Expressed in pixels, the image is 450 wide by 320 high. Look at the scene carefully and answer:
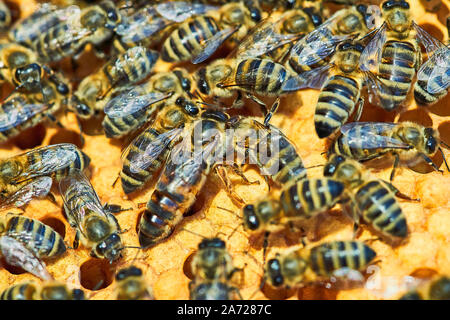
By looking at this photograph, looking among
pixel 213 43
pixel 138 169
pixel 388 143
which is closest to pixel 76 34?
pixel 213 43

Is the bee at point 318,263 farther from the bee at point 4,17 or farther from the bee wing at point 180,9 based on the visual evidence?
the bee at point 4,17

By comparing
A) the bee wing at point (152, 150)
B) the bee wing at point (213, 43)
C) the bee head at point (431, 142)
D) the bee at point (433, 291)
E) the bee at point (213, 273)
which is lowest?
the bee at point (433, 291)

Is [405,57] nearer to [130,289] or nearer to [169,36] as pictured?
[169,36]

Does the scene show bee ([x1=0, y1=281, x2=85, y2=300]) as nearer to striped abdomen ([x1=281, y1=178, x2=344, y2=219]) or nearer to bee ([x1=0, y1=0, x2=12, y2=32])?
striped abdomen ([x1=281, y1=178, x2=344, y2=219])

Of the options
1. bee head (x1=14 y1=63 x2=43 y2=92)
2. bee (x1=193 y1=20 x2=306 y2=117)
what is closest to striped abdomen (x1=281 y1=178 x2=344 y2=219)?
bee (x1=193 y1=20 x2=306 y2=117)

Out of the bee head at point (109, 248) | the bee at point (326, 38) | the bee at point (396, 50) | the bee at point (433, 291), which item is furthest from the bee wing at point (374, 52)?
the bee head at point (109, 248)

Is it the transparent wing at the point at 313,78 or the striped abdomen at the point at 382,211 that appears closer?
the striped abdomen at the point at 382,211

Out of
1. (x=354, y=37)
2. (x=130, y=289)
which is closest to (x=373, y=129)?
(x=354, y=37)

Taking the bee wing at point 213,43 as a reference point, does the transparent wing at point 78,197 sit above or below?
below
